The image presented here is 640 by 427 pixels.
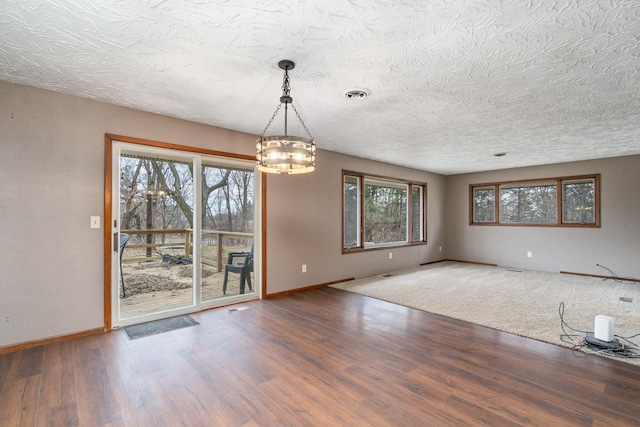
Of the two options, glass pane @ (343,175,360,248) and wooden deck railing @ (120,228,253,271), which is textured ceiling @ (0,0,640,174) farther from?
glass pane @ (343,175,360,248)

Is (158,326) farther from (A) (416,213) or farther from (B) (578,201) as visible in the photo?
(B) (578,201)

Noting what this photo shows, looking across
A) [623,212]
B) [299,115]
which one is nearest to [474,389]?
[299,115]

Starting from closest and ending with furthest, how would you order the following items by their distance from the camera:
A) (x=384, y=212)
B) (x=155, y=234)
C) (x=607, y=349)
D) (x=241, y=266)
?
1. (x=607, y=349)
2. (x=155, y=234)
3. (x=241, y=266)
4. (x=384, y=212)

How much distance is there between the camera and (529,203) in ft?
22.7

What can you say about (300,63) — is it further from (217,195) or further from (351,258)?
(351,258)

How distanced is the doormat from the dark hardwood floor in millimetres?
105

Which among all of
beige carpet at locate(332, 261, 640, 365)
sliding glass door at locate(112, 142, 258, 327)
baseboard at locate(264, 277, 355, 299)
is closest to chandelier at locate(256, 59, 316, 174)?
sliding glass door at locate(112, 142, 258, 327)

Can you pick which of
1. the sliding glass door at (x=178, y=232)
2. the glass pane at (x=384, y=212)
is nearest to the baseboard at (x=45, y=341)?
the sliding glass door at (x=178, y=232)

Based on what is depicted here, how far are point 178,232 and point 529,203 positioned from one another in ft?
24.3

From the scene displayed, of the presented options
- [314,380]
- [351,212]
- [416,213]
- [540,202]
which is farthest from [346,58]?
[540,202]

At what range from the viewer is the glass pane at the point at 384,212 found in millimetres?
6394

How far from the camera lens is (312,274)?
5082mm

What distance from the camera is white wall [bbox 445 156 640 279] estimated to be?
18.4 ft

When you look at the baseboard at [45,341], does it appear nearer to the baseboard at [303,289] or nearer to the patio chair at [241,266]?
the patio chair at [241,266]
